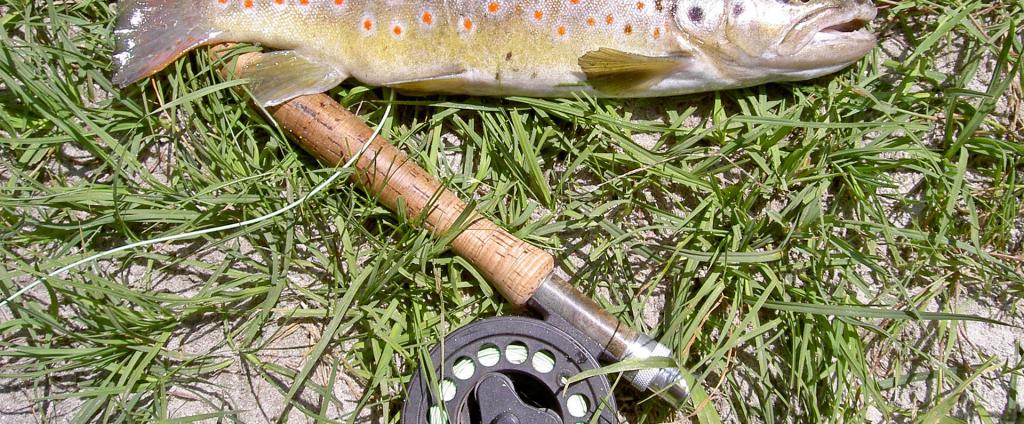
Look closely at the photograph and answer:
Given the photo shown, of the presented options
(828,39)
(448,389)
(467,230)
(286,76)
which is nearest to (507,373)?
(448,389)

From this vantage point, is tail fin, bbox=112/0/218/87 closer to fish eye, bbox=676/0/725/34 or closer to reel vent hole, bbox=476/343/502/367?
reel vent hole, bbox=476/343/502/367

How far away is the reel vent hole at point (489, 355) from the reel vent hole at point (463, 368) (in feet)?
0.11

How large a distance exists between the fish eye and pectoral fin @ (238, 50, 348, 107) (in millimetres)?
1316

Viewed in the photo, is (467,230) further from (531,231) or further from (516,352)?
(516,352)

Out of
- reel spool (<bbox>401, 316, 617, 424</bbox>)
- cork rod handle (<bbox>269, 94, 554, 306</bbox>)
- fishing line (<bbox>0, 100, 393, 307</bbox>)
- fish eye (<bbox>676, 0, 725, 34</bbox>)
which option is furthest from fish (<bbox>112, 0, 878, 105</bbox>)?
reel spool (<bbox>401, 316, 617, 424</bbox>)

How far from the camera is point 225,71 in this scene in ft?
8.71

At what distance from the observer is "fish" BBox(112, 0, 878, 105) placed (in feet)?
8.50

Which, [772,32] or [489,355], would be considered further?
[772,32]

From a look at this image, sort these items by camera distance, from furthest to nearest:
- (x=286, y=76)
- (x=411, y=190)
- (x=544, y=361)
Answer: (x=286, y=76)
(x=411, y=190)
(x=544, y=361)

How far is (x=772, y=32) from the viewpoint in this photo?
2.62 m

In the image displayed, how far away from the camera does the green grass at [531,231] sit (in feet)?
8.56

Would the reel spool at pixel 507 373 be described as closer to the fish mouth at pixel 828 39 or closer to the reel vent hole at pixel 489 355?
the reel vent hole at pixel 489 355

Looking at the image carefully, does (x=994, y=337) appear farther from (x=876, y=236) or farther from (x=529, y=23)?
(x=529, y=23)

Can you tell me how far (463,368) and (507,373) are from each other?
16 cm
